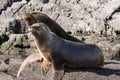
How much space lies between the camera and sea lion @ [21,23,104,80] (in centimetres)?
954

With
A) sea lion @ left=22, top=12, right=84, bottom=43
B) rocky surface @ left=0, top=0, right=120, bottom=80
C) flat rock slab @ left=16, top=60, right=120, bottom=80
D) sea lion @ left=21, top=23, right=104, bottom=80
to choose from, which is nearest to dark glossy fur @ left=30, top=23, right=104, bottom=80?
sea lion @ left=21, top=23, right=104, bottom=80

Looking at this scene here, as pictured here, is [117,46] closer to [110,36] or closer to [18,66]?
[110,36]

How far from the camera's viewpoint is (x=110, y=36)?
35.0 meters

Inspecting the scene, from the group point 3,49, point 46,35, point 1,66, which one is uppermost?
point 46,35

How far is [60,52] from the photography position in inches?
381

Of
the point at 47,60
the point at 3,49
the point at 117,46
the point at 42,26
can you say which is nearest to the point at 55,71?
the point at 47,60

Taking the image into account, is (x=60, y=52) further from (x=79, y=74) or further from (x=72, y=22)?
(x=72, y=22)

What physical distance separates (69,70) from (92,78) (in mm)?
524

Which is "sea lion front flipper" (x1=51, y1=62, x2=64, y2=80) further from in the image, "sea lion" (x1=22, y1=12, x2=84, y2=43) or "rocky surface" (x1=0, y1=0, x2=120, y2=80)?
"rocky surface" (x1=0, y1=0, x2=120, y2=80)

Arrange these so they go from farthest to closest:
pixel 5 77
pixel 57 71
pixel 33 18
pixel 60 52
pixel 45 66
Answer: pixel 33 18 < pixel 5 77 < pixel 45 66 < pixel 60 52 < pixel 57 71

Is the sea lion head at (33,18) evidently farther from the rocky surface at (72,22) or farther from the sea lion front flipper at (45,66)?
the rocky surface at (72,22)

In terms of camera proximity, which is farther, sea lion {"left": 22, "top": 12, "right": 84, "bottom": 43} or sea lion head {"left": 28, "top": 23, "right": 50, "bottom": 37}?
sea lion {"left": 22, "top": 12, "right": 84, "bottom": 43}

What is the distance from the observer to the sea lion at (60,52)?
9539mm

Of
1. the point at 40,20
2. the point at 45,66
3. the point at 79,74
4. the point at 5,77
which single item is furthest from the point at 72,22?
the point at 79,74
